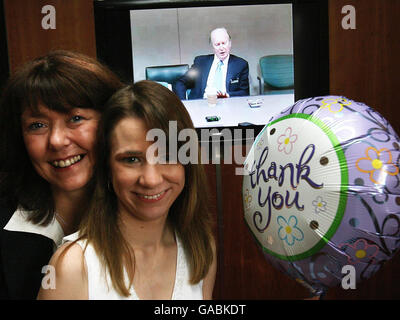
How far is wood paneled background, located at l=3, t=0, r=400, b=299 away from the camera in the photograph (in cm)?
286

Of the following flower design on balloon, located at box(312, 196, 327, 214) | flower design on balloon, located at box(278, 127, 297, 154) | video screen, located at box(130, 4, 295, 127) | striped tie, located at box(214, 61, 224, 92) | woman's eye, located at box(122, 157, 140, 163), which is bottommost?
flower design on balloon, located at box(312, 196, 327, 214)

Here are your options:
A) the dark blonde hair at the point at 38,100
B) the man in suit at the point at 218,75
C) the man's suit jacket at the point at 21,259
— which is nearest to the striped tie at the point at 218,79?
the man in suit at the point at 218,75

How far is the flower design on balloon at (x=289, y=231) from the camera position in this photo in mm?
1229

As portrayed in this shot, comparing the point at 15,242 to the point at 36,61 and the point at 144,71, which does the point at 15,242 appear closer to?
the point at 36,61

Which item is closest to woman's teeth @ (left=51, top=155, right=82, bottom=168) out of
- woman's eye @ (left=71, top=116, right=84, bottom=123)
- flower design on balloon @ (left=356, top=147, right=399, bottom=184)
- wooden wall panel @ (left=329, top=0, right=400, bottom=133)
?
woman's eye @ (left=71, top=116, right=84, bottom=123)

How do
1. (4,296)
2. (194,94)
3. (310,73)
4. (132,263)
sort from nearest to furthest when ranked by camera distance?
(132,263)
(4,296)
(194,94)
(310,73)

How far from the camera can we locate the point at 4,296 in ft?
4.81

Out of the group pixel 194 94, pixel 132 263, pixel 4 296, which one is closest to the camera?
pixel 132 263

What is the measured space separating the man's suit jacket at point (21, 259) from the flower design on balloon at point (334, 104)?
2.98 ft

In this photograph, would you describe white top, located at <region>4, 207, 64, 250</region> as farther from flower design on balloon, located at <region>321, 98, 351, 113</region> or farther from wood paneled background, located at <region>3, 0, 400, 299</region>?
wood paneled background, located at <region>3, 0, 400, 299</region>

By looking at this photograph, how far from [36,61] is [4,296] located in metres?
0.72

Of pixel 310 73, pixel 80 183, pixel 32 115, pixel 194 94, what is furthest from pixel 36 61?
pixel 310 73

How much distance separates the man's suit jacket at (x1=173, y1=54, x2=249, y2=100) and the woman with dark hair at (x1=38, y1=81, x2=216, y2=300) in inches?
53.0

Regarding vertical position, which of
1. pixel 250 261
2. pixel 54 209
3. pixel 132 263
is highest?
pixel 54 209
